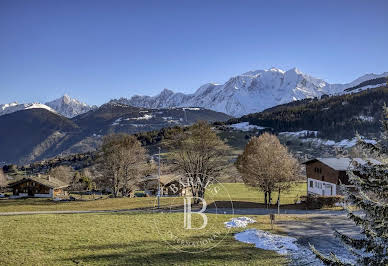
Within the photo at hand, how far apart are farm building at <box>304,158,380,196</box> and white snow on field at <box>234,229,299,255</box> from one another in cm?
3598

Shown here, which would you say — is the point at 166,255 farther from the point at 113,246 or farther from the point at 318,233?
the point at 318,233

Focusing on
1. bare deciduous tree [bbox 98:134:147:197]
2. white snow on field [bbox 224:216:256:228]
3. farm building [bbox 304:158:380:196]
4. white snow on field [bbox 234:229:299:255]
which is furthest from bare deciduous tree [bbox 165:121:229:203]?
farm building [bbox 304:158:380:196]

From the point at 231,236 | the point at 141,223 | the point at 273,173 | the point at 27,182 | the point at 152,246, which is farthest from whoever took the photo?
the point at 27,182

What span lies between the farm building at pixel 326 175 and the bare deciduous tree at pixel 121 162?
36.3 meters

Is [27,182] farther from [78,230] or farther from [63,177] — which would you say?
[78,230]

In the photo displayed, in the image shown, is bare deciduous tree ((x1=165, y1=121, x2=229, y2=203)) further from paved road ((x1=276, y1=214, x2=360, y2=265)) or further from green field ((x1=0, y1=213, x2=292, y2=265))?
green field ((x1=0, y1=213, x2=292, y2=265))

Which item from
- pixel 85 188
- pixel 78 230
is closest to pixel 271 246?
pixel 78 230

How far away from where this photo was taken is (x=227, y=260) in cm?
1831

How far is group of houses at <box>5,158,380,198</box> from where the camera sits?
57781 mm

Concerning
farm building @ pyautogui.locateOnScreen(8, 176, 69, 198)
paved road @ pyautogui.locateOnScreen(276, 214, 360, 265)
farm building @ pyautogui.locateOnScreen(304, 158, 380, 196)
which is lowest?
farm building @ pyautogui.locateOnScreen(8, 176, 69, 198)

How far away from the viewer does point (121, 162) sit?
60750mm

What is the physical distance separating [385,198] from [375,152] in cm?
157

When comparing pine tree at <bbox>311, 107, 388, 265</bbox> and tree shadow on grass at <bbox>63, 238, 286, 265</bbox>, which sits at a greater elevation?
pine tree at <bbox>311, 107, 388, 265</bbox>

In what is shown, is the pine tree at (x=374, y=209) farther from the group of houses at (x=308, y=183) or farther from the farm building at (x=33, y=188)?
the farm building at (x=33, y=188)
